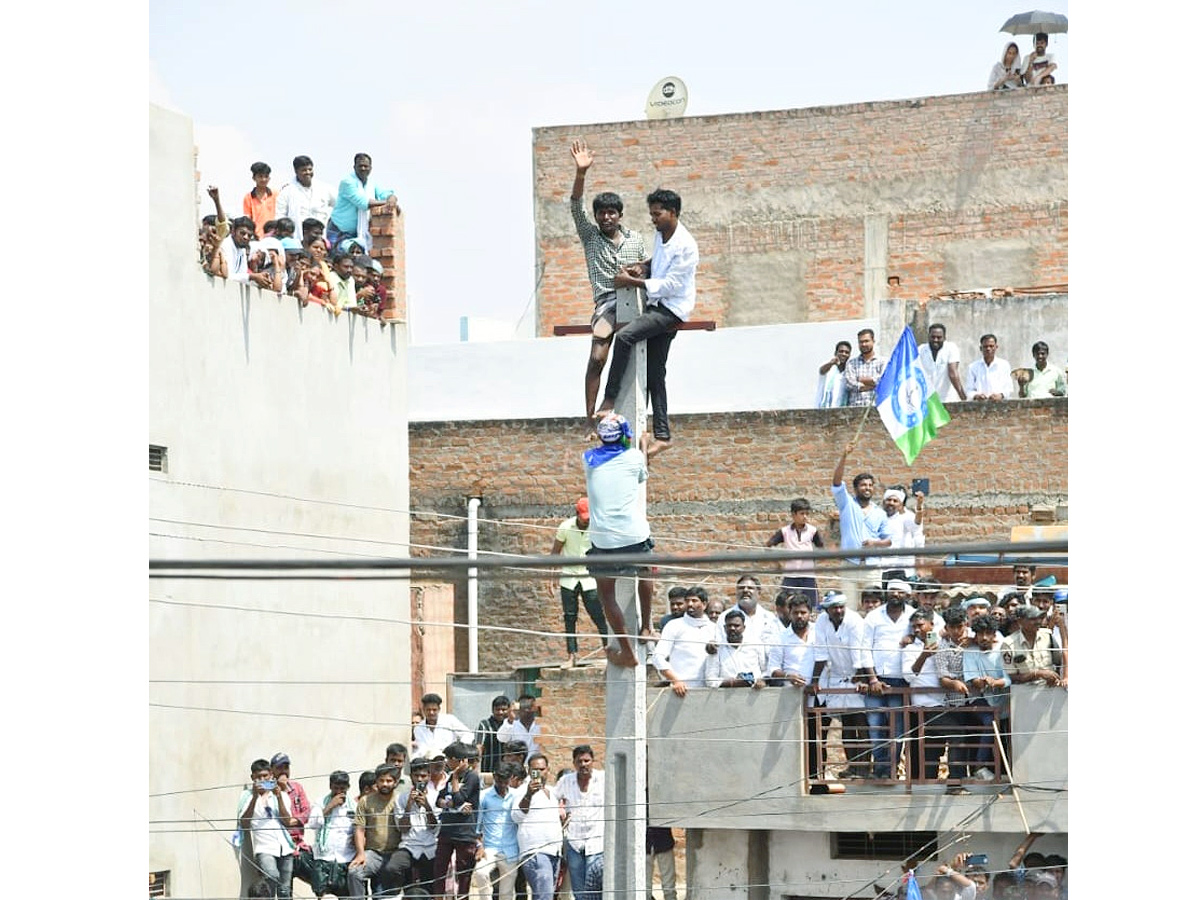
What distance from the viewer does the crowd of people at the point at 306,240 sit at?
18391mm

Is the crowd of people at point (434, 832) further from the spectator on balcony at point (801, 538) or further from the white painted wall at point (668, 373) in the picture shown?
the white painted wall at point (668, 373)

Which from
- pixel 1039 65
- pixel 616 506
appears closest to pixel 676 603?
pixel 616 506

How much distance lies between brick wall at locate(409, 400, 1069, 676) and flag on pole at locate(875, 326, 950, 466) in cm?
165

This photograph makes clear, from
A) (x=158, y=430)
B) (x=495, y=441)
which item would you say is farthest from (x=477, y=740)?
(x=495, y=441)

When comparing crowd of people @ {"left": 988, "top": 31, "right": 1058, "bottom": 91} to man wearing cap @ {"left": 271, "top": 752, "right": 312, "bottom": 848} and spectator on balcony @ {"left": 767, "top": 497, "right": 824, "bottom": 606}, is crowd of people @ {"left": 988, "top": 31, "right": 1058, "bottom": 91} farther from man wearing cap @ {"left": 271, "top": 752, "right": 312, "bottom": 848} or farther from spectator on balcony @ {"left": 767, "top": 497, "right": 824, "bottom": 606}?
man wearing cap @ {"left": 271, "top": 752, "right": 312, "bottom": 848}

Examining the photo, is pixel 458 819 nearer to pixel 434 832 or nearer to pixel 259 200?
pixel 434 832

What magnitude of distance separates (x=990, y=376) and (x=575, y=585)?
14.9ft

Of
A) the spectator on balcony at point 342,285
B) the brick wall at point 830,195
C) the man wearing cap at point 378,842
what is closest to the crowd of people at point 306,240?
the spectator on balcony at point 342,285

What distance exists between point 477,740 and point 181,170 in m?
5.02

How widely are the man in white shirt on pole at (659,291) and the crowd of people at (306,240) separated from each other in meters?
6.04

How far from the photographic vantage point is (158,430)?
17312mm

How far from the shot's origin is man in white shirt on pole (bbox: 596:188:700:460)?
12461mm

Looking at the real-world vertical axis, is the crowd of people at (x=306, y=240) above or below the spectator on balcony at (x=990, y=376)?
above

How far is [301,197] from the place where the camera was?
1994cm
